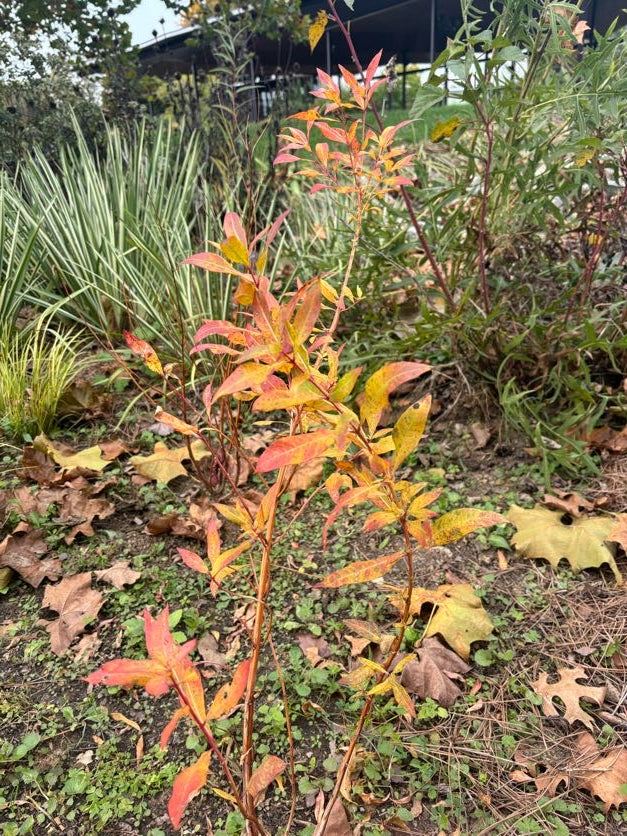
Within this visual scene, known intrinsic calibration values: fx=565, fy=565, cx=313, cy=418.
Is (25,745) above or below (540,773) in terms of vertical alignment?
above

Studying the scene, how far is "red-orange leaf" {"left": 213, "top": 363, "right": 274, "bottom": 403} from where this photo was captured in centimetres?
56

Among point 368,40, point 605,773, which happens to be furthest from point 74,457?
point 368,40

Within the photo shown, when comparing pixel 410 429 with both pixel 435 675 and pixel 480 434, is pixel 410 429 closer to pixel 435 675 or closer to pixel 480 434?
pixel 435 675

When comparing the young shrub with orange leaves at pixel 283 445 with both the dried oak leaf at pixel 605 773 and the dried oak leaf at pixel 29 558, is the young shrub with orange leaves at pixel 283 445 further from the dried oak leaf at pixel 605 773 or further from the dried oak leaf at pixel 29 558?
the dried oak leaf at pixel 29 558

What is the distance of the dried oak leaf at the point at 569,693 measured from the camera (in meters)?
1.15

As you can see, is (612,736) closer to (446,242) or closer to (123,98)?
(446,242)

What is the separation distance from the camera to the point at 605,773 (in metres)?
1.05

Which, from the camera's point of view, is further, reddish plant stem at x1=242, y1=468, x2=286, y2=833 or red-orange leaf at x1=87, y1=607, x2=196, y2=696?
reddish plant stem at x1=242, y1=468, x2=286, y2=833

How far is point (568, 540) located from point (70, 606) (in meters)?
1.30

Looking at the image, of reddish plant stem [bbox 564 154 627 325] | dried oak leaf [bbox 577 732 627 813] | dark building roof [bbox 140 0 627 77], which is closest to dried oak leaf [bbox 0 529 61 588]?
dried oak leaf [bbox 577 732 627 813]

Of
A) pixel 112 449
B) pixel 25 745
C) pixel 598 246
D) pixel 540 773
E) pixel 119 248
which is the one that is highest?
pixel 119 248

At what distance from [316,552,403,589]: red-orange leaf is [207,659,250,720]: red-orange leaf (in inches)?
6.2

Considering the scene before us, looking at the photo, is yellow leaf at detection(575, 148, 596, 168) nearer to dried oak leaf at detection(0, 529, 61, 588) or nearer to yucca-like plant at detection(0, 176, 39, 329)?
dried oak leaf at detection(0, 529, 61, 588)

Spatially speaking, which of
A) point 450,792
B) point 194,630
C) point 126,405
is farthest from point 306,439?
point 126,405
